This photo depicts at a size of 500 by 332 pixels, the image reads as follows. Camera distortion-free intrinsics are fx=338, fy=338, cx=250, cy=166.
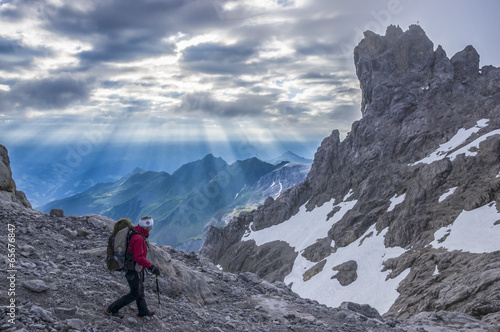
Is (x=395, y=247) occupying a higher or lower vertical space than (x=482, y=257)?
higher

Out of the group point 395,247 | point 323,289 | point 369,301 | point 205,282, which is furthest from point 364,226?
point 205,282

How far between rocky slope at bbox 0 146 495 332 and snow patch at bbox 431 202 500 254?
29.9 m

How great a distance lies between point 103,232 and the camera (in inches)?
848

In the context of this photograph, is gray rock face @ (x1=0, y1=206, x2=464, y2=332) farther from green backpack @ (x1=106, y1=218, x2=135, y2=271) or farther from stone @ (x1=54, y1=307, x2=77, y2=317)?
green backpack @ (x1=106, y1=218, x2=135, y2=271)

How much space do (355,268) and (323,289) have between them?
24.2ft

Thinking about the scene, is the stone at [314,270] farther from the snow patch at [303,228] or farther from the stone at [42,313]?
the stone at [42,313]

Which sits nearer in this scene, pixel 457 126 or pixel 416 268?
pixel 416 268

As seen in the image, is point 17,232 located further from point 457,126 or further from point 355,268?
point 457,126

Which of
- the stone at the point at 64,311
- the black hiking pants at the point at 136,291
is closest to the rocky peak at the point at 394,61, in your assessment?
the black hiking pants at the point at 136,291

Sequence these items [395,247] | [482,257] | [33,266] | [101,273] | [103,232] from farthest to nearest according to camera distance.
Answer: [395,247], [482,257], [103,232], [101,273], [33,266]

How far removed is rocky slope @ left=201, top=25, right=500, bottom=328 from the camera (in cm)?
4431

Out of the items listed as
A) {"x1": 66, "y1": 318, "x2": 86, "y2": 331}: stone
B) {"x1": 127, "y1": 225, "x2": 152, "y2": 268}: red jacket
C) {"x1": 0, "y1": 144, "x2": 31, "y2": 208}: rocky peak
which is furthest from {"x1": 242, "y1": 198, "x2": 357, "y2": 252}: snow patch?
{"x1": 66, "y1": 318, "x2": 86, "y2": 331}: stone

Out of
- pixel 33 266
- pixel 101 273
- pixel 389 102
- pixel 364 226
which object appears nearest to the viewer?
pixel 33 266

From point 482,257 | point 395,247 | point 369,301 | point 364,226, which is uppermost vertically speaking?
point 364,226
